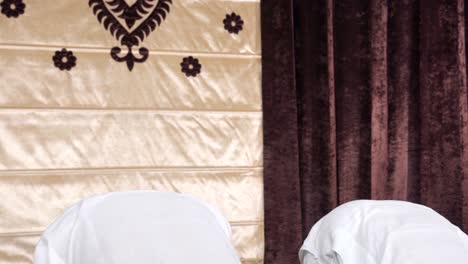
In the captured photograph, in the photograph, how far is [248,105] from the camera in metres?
2.86

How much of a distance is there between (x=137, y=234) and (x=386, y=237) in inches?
25.4

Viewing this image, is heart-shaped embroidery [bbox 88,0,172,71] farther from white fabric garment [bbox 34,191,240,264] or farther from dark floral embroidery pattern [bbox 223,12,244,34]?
white fabric garment [bbox 34,191,240,264]

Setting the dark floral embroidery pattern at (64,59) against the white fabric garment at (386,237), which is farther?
the dark floral embroidery pattern at (64,59)

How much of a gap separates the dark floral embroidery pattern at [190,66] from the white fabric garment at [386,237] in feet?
3.75

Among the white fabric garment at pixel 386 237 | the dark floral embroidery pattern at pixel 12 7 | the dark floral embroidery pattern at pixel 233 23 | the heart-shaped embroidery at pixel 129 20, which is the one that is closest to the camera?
the white fabric garment at pixel 386 237

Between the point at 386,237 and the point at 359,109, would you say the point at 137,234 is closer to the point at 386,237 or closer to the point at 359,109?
the point at 386,237

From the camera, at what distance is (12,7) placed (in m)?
2.56

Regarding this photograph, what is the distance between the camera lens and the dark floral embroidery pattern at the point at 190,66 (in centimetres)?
277

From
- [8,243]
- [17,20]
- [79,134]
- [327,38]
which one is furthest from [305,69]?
[8,243]

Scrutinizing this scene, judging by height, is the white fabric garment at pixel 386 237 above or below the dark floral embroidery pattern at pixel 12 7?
below

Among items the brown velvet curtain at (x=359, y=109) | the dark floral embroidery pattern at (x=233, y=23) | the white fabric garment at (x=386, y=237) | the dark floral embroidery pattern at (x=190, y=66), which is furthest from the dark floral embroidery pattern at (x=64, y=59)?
the white fabric garment at (x=386, y=237)

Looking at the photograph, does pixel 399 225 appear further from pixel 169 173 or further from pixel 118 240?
pixel 169 173

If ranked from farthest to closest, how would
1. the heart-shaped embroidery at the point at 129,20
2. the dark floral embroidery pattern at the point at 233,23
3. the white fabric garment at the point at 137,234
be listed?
the dark floral embroidery pattern at the point at 233,23 → the heart-shaped embroidery at the point at 129,20 → the white fabric garment at the point at 137,234

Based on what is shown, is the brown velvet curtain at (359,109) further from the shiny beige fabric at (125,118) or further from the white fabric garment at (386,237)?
the white fabric garment at (386,237)
